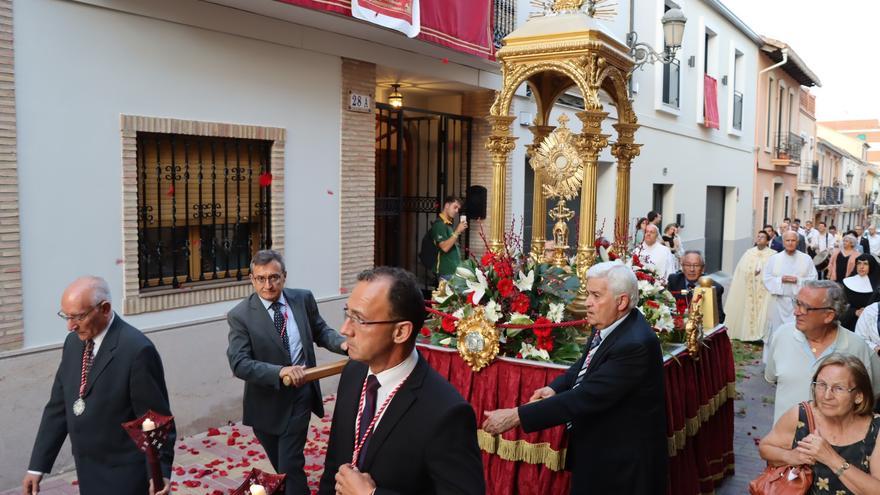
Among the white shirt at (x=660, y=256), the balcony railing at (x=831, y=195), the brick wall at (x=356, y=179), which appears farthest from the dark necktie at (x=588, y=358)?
the balcony railing at (x=831, y=195)

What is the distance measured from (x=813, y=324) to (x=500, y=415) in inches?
80.8

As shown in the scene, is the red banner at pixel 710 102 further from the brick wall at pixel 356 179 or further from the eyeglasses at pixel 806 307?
the eyeglasses at pixel 806 307

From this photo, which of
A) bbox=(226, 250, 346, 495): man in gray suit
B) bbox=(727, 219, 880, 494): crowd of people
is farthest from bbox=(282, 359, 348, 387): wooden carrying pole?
bbox=(727, 219, 880, 494): crowd of people

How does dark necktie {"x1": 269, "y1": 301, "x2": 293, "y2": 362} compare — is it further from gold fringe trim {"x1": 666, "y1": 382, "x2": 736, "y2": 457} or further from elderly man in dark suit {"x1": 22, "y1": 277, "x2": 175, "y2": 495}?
gold fringe trim {"x1": 666, "y1": 382, "x2": 736, "y2": 457}

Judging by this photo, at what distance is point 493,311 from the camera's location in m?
5.00

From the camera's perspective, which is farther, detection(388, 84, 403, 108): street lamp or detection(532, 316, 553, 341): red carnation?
detection(388, 84, 403, 108): street lamp

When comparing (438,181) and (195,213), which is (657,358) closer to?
(195,213)

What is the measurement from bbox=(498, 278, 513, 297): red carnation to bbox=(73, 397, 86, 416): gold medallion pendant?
9.14 ft

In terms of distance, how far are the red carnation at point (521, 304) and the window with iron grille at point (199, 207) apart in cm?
368

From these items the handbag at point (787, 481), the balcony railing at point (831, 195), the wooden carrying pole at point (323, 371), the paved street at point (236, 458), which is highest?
the balcony railing at point (831, 195)

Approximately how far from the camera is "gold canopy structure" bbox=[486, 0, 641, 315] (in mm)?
5938

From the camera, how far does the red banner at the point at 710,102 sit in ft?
65.3

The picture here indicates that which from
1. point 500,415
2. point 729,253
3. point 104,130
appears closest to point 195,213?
point 104,130

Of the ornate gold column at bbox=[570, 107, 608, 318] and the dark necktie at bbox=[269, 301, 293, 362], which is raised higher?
the ornate gold column at bbox=[570, 107, 608, 318]
